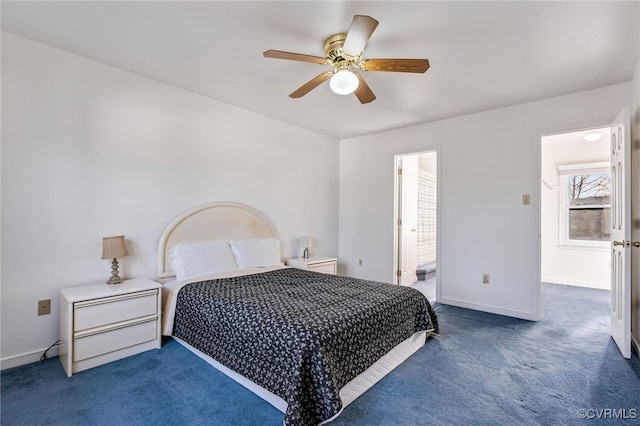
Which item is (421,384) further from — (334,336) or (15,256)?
(15,256)

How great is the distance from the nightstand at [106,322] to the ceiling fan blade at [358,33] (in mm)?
2462

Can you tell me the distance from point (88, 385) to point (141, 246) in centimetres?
124

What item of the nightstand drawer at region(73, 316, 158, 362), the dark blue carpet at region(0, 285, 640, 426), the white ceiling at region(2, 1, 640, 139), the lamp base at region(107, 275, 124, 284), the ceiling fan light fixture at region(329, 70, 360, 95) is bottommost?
the dark blue carpet at region(0, 285, 640, 426)

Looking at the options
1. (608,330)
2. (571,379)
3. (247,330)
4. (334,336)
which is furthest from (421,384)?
(608,330)

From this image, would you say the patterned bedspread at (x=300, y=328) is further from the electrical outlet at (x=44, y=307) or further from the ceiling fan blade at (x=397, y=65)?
the ceiling fan blade at (x=397, y=65)

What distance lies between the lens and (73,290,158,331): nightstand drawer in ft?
7.23

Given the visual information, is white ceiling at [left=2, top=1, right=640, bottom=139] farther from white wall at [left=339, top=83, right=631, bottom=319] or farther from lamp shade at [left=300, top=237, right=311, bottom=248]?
lamp shade at [left=300, top=237, right=311, bottom=248]

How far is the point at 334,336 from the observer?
1.77 m

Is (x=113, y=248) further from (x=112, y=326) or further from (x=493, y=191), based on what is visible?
(x=493, y=191)

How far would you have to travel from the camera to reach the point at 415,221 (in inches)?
218

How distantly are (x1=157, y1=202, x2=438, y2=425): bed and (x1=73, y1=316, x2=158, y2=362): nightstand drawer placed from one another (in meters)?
0.16

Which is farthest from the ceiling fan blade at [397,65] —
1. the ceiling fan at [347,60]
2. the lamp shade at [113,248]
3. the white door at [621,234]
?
the lamp shade at [113,248]

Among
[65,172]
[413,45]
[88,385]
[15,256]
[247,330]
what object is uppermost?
[413,45]

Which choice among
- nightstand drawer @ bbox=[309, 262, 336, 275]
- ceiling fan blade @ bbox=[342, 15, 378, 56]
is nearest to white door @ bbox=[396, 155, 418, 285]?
nightstand drawer @ bbox=[309, 262, 336, 275]
